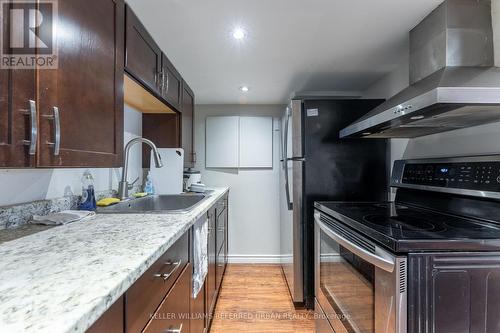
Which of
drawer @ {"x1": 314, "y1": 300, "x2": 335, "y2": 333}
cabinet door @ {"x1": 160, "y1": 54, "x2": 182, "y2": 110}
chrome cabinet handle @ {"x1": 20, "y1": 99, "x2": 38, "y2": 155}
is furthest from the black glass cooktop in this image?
cabinet door @ {"x1": 160, "y1": 54, "x2": 182, "y2": 110}

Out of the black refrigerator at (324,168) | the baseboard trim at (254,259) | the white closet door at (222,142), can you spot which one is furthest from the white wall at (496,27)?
the baseboard trim at (254,259)

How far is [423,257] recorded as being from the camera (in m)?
0.87

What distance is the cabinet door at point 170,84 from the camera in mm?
1929

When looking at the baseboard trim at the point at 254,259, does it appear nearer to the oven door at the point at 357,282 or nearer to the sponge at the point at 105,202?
the oven door at the point at 357,282

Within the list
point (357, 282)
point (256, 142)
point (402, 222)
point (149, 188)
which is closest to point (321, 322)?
point (357, 282)

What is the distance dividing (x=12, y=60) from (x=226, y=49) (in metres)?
1.33

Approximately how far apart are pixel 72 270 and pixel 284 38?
1.63 meters

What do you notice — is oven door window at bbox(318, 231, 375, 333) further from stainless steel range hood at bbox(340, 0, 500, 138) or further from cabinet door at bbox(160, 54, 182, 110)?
cabinet door at bbox(160, 54, 182, 110)

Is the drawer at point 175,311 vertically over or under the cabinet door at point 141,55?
under

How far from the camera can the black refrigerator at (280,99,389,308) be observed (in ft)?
7.37

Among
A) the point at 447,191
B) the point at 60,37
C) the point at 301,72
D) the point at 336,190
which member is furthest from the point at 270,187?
the point at 60,37

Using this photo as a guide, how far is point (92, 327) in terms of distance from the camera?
52cm

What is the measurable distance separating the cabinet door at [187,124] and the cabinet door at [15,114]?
1.80 metres

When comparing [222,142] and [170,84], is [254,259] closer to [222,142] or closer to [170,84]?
[222,142]
